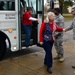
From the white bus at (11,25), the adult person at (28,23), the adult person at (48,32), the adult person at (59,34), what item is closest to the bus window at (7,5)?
the white bus at (11,25)

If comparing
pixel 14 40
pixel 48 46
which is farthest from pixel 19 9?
pixel 48 46

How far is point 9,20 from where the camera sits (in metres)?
6.82

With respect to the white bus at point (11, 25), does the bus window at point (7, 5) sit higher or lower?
higher

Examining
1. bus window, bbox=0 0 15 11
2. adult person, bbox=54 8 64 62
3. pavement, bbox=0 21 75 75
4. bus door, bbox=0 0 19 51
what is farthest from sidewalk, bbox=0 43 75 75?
bus window, bbox=0 0 15 11

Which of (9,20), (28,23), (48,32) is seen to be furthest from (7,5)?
(48,32)

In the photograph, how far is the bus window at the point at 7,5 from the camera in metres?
6.70

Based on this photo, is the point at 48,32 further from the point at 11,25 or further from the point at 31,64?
the point at 11,25

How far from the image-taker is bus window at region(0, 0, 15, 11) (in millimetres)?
6695

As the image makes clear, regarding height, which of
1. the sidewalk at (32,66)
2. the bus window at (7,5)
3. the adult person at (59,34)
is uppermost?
the bus window at (7,5)

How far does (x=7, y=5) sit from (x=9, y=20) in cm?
47

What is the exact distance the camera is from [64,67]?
6.45 m

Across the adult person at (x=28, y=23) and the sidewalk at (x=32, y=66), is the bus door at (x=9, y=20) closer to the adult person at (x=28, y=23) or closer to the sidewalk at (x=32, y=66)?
the adult person at (x=28, y=23)

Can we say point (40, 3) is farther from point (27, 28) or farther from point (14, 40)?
point (14, 40)

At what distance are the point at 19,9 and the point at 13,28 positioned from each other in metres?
0.63
